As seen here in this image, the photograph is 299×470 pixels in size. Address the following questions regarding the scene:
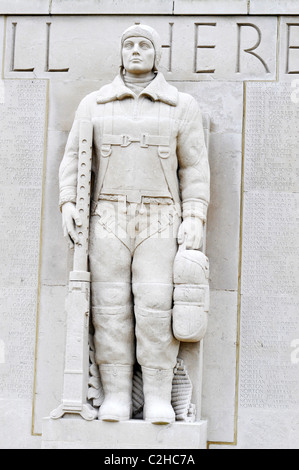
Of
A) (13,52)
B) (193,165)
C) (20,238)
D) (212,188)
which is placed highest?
(13,52)

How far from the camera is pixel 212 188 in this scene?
1080cm

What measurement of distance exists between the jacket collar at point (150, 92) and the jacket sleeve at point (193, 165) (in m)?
0.20

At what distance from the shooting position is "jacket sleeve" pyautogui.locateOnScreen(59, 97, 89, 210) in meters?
10.3

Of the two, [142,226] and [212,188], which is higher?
[212,188]

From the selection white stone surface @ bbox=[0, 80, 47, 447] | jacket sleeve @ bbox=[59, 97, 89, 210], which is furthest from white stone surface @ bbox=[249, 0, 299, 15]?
white stone surface @ bbox=[0, 80, 47, 447]

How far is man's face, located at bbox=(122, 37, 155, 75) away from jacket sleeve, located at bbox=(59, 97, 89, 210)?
0.54 m

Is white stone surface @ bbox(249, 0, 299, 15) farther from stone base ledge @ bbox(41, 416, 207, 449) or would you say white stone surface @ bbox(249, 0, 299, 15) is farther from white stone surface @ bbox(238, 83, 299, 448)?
stone base ledge @ bbox(41, 416, 207, 449)

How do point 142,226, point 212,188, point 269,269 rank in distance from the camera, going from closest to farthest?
1. point 142,226
2. point 269,269
3. point 212,188

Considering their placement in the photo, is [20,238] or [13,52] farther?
[13,52]

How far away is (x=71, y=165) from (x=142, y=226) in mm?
855

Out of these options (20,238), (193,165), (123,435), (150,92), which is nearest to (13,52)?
(150,92)

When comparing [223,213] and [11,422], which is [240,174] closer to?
[223,213]

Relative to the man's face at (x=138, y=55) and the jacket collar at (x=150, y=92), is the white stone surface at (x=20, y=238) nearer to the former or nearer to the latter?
the jacket collar at (x=150, y=92)

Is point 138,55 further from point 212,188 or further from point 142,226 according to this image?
point 142,226
